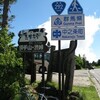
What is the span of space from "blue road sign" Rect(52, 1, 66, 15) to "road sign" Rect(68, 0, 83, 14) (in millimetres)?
233

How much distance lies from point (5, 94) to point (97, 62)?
5495 inches

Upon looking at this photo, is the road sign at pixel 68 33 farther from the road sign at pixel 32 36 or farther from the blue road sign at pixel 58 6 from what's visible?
the road sign at pixel 32 36

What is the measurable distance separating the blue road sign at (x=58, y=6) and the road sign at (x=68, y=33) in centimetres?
58

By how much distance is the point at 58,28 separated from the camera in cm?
1162

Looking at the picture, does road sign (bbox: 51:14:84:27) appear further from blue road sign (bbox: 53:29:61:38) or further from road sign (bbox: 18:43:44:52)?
road sign (bbox: 18:43:44:52)

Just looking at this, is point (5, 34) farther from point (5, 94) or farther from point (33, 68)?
point (33, 68)

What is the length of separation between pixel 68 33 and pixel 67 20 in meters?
0.43

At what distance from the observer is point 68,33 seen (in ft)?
37.9

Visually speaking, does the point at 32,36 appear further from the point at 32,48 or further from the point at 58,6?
the point at 58,6

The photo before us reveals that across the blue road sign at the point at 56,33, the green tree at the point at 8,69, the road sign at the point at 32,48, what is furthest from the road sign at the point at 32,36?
the blue road sign at the point at 56,33

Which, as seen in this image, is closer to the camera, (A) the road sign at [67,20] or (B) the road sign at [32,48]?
(A) the road sign at [67,20]

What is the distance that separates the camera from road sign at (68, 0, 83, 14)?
37.9 ft

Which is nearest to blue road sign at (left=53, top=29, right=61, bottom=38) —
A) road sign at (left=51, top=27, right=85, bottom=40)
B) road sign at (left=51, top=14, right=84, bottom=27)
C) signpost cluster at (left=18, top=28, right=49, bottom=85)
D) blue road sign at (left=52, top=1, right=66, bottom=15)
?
road sign at (left=51, top=27, right=85, bottom=40)

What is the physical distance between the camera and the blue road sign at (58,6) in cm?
1156
